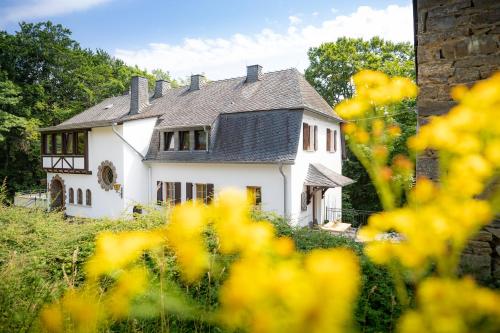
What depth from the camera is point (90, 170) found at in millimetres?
17328

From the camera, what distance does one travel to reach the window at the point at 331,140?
16.5 metres

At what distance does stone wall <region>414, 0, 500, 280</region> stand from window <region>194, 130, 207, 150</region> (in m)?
12.3

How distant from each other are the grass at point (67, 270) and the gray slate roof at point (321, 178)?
21.7ft

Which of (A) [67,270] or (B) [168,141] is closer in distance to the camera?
(A) [67,270]

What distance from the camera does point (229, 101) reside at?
1593cm

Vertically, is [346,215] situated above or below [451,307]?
below

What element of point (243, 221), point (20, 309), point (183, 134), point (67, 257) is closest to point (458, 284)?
point (243, 221)

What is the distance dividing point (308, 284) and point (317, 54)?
2742cm

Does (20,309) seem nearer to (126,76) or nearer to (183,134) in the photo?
(183,134)

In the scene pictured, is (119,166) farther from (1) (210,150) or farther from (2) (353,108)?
(2) (353,108)

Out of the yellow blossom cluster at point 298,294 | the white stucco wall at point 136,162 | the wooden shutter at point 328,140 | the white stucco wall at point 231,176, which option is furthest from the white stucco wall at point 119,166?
the yellow blossom cluster at point 298,294

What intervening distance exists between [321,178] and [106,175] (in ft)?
35.6

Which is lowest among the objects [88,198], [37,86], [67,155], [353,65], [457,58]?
[88,198]

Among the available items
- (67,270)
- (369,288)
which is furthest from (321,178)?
(67,270)
